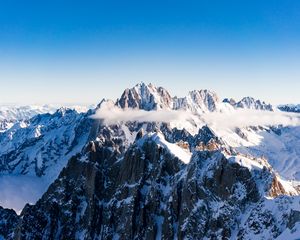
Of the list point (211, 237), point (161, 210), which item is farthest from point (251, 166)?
point (161, 210)

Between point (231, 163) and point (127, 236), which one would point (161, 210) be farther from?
point (231, 163)

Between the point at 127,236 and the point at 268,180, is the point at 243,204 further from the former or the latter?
the point at 127,236

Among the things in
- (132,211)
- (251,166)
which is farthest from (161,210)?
(251,166)

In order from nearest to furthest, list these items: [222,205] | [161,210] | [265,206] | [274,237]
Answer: [274,237] < [265,206] < [222,205] < [161,210]

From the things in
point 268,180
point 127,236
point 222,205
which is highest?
point 268,180

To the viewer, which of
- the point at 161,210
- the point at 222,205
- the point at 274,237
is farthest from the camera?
the point at 161,210

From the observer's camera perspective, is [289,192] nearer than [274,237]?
No

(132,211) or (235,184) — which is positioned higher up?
(235,184)

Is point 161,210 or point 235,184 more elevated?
point 235,184

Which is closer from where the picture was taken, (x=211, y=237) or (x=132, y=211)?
(x=211, y=237)
